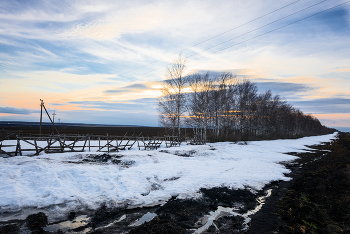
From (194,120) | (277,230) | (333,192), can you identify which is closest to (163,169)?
(277,230)

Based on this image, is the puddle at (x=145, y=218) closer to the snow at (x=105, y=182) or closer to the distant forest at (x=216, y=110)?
the snow at (x=105, y=182)

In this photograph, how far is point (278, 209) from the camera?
25.8 ft

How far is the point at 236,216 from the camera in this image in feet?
24.1

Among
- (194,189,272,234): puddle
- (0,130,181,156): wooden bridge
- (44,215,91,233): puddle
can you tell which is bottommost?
(194,189,272,234): puddle

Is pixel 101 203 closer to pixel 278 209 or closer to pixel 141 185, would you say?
pixel 141 185

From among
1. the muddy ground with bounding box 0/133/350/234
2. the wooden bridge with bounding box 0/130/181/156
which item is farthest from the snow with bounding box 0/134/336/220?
the wooden bridge with bounding box 0/130/181/156

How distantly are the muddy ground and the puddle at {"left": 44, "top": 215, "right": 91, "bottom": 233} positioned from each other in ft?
0.11

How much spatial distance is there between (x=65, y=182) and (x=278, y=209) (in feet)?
33.8

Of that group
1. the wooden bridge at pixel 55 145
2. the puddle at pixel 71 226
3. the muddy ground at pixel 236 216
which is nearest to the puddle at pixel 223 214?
the muddy ground at pixel 236 216

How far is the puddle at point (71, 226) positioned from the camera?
20.1 ft

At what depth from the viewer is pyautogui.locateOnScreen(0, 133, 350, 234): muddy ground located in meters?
6.12

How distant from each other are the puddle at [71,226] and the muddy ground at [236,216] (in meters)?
0.03

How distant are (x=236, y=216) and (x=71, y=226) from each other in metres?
6.02

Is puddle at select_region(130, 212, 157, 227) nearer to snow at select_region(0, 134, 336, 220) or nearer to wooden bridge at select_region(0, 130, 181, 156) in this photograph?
snow at select_region(0, 134, 336, 220)
